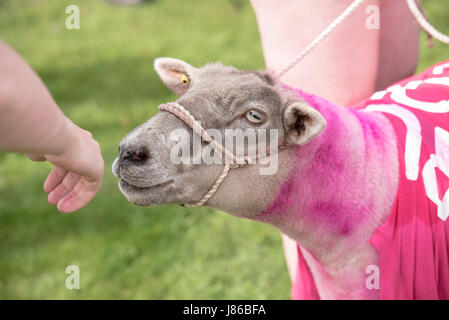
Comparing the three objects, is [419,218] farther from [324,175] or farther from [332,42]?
[332,42]

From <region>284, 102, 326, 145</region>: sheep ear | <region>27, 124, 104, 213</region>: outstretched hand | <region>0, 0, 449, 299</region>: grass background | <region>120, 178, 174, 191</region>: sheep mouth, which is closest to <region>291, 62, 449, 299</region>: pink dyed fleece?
<region>284, 102, 326, 145</region>: sheep ear

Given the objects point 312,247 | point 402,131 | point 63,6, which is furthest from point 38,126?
point 63,6

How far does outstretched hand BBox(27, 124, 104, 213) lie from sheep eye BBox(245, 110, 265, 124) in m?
0.53

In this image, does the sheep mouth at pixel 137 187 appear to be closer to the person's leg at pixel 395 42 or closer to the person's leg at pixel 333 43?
the person's leg at pixel 333 43

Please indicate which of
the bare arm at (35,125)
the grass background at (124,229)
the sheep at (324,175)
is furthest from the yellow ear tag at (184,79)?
the grass background at (124,229)

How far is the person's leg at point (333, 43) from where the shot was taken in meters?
2.34

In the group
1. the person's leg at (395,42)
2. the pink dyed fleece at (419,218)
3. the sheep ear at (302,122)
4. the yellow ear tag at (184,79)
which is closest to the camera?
the sheep ear at (302,122)

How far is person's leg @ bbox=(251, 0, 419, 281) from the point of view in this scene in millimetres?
2340

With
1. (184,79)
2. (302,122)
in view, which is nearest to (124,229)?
(184,79)

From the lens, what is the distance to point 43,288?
3574 mm

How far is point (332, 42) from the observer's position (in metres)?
2.36

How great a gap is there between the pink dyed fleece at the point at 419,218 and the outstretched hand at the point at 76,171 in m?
0.83

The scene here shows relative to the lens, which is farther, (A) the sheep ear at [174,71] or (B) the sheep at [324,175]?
(A) the sheep ear at [174,71]

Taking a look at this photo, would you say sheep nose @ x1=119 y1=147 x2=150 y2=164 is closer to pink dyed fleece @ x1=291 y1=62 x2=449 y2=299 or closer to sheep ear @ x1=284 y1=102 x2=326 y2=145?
sheep ear @ x1=284 y1=102 x2=326 y2=145
